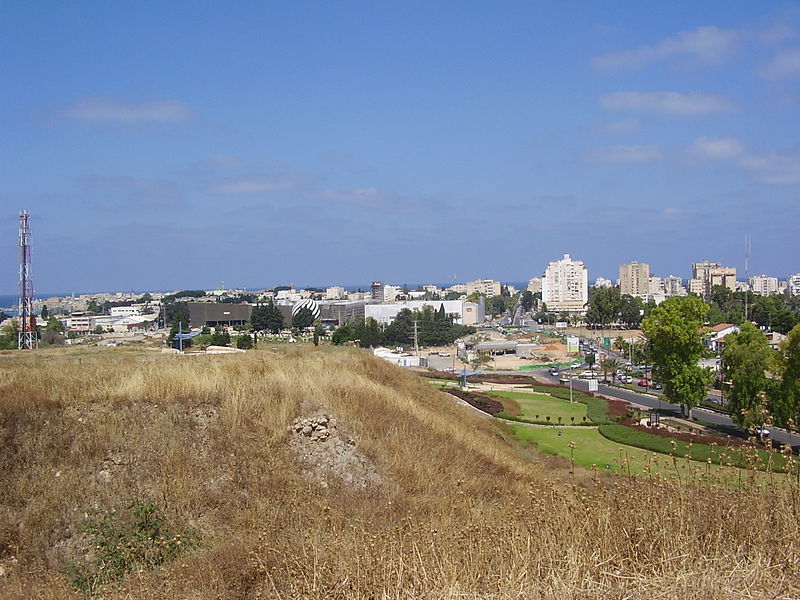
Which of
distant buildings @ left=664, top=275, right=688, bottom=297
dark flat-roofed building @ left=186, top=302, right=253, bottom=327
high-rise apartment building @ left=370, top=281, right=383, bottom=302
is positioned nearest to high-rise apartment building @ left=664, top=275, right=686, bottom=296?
distant buildings @ left=664, top=275, right=688, bottom=297

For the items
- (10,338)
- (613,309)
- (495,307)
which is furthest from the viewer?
(495,307)

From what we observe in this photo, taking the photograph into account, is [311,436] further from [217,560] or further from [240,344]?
[240,344]

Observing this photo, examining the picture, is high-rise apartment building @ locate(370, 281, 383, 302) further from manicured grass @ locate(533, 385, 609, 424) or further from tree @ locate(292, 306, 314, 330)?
manicured grass @ locate(533, 385, 609, 424)

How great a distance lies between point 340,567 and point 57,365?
857 centimetres

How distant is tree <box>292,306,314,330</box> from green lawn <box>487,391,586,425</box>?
49.7 m

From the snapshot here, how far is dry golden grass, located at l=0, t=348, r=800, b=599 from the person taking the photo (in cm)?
368

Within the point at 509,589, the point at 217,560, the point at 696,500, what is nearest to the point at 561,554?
the point at 509,589

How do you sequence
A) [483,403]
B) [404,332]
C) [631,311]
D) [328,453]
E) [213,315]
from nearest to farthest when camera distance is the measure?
1. [328,453]
2. [483,403]
3. [404,332]
4. [213,315]
5. [631,311]

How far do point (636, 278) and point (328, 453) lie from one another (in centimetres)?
15895

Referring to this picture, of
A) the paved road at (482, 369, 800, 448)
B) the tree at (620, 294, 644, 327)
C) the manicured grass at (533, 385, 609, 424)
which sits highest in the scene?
the tree at (620, 294, 644, 327)

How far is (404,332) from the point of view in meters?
65.8

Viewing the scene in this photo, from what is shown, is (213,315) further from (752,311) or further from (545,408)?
(752,311)

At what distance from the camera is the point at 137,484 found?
751 cm

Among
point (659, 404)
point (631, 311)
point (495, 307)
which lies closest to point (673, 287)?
point (495, 307)
